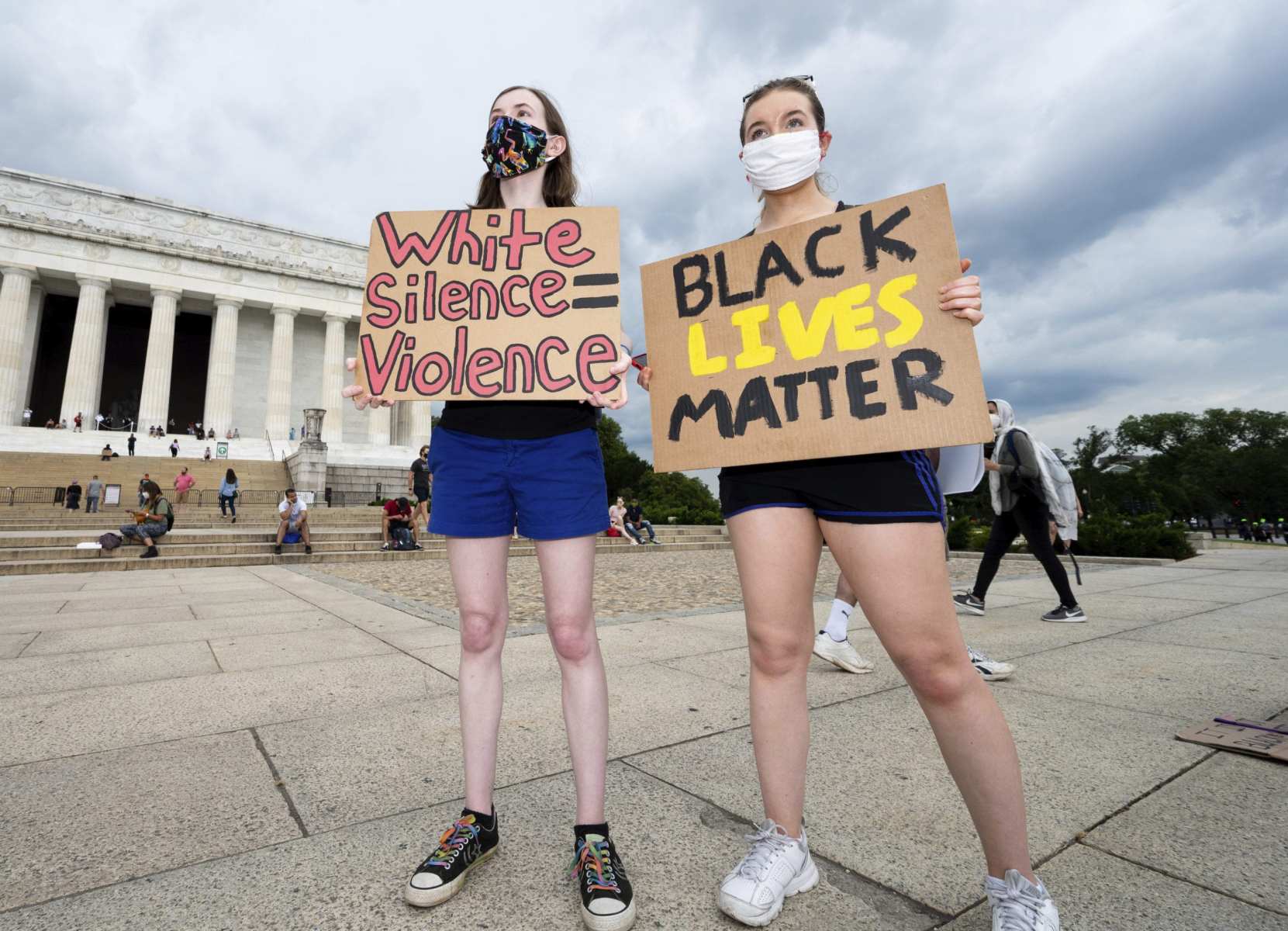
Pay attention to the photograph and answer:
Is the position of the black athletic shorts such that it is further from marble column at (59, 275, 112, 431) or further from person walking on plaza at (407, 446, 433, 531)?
marble column at (59, 275, 112, 431)

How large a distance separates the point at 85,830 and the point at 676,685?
2.52 m

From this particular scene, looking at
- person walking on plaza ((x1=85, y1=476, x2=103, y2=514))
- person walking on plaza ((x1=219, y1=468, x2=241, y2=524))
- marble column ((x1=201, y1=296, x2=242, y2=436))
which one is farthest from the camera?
marble column ((x1=201, y1=296, x2=242, y2=436))

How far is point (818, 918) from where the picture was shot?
1.62 meters

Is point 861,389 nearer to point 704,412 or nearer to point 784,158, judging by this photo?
point 704,412

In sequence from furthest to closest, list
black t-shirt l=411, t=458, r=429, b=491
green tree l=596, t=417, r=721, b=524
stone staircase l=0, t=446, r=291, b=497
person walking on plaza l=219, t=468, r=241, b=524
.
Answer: green tree l=596, t=417, r=721, b=524 < stone staircase l=0, t=446, r=291, b=497 < person walking on plaza l=219, t=468, r=241, b=524 < black t-shirt l=411, t=458, r=429, b=491

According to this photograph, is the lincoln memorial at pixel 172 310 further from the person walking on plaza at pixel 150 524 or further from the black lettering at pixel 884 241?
the black lettering at pixel 884 241

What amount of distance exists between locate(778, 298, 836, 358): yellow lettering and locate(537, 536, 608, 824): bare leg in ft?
2.67

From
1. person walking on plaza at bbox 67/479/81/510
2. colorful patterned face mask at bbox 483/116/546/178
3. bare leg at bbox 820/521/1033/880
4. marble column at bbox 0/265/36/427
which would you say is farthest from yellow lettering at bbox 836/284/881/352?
marble column at bbox 0/265/36/427

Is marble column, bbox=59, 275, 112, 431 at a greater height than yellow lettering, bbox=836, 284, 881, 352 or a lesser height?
greater

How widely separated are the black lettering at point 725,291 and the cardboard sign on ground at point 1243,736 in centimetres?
259

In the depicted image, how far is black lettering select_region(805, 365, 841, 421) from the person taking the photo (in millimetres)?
Answer: 1791

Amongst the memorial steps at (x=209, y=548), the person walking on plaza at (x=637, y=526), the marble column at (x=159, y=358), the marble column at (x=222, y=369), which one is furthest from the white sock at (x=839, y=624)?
the marble column at (x=222, y=369)

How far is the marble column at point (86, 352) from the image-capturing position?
37.7 meters

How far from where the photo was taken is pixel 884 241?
1.82 meters
